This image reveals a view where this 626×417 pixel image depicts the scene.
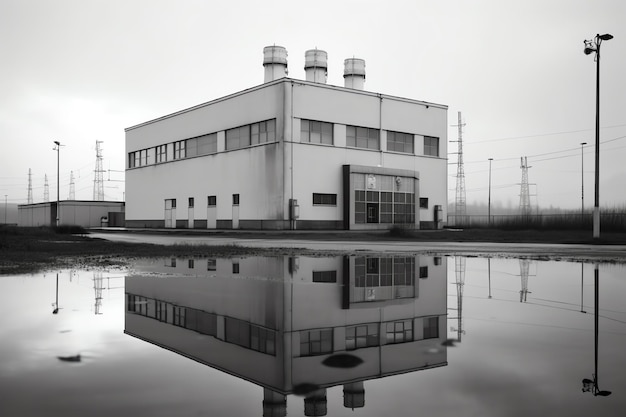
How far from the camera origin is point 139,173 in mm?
62188

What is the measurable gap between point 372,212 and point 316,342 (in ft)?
133

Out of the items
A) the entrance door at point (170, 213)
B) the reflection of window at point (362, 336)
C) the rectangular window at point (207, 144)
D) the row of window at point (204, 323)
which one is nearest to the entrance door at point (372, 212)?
the rectangular window at point (207, 144)

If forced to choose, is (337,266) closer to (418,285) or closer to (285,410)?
(418,285)

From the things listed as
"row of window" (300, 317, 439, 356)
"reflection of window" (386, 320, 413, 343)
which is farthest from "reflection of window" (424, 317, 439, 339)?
"reflection of window" (386, 320, 413, 343)

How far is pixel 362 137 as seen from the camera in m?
46.4

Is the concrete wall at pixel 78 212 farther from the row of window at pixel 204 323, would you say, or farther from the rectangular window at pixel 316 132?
the row of window at pixel 204 323

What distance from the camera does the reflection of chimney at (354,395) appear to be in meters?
3.56

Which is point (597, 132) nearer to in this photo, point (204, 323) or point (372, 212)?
point (372, 212)

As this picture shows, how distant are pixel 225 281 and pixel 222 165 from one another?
39.3 metres

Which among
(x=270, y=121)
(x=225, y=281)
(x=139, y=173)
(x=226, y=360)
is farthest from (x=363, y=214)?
(x=226, y=360)

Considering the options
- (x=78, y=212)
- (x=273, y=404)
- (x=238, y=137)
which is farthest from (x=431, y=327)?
(x=78, y=212)

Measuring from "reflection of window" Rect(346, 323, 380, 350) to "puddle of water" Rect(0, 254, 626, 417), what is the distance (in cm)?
3

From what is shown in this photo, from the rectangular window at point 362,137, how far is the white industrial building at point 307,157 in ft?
0.28

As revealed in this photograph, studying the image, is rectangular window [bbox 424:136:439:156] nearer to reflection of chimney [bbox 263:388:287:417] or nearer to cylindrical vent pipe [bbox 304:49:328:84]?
cylindrical vent pipe [bbox 304:49:328:84]
